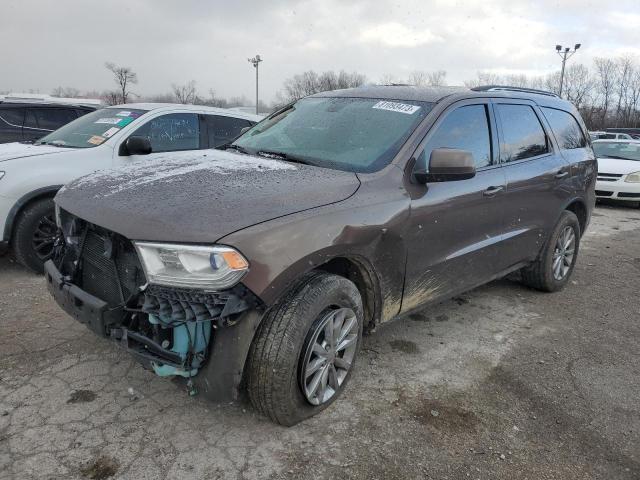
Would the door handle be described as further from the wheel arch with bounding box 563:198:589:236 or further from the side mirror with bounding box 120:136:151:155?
the side mirror with bounding box 120:136:151:155

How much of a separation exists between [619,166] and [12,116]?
39.1 feet

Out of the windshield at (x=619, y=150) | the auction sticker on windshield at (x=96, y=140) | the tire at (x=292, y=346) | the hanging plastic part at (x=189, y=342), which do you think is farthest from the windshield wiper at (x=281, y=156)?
the windshield at (x=619, y=150)

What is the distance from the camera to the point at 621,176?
11.4m

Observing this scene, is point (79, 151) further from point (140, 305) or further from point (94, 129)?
point (140, 305)

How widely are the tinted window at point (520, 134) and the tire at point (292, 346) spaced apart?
204cm

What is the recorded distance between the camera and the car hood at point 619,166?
11.4m

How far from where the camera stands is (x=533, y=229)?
174 inches

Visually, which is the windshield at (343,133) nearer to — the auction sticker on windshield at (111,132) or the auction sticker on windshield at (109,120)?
the auction sticker on windshield at (111,132)

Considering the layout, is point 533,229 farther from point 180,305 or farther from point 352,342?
point 180,305

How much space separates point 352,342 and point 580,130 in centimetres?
374

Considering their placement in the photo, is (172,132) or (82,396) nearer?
(82,396)

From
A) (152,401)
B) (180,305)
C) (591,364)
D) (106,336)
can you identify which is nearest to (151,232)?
(180,305)

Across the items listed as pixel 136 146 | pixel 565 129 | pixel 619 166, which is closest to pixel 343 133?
pixel 136 146

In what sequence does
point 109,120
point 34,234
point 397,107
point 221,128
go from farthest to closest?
point 221,128 → point 109,120 → point 34,234 → point 397,107
